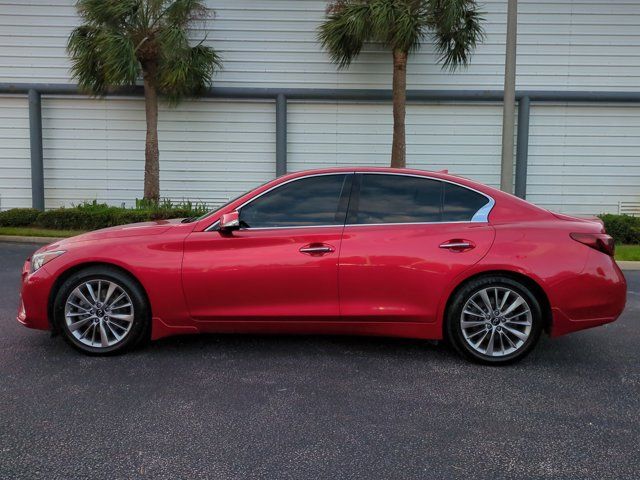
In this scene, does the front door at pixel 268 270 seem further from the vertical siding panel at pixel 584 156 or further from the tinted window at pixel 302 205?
the vertical siding panel at pixel 584 156

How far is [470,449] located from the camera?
3.03 meters

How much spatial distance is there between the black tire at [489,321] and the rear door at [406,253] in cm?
15

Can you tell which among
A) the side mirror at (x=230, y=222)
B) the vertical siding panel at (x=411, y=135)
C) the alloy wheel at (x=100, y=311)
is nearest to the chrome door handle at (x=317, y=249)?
the side mirror at (x=230, y=222)

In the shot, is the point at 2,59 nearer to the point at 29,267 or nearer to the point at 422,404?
the point at 29,267

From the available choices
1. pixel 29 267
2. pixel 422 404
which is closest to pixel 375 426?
pixel 422 404

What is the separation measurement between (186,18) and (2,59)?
217 inches

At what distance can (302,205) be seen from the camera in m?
4.50

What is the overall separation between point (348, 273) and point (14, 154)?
14.0 meters

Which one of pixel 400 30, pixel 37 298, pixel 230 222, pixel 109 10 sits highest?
pixel 109 10

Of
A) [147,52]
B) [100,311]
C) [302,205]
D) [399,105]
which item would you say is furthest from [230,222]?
[147,52]

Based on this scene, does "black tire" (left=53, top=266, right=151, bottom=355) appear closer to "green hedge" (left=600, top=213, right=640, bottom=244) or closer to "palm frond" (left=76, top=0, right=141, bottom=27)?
"palm frond" (left=76, top=0, right=141, bottom=27)

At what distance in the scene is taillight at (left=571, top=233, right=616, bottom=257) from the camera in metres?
4.31

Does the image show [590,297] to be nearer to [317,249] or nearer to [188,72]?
[317,249]

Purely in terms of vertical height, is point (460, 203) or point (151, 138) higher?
point (151, 138)
